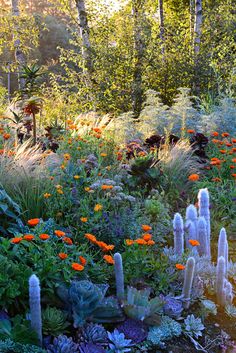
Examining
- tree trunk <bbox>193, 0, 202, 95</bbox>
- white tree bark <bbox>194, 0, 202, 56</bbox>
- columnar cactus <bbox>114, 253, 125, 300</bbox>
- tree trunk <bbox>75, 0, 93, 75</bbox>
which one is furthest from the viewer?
white tree bark <bbox>194, 0, 202, 56</bbox>

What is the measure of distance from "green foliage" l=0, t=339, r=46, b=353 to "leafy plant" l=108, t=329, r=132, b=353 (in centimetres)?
48

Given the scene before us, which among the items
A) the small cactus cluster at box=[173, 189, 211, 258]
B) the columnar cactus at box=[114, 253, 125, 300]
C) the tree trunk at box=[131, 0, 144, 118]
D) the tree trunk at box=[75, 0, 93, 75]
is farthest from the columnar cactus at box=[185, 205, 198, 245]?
the tree trunk at box=[75, 0, 93, 75]

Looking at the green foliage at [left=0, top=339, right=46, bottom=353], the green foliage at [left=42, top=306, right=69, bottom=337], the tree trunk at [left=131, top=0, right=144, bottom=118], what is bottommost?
the green foliage at [left=42, top=306, right=69, bottom=337]

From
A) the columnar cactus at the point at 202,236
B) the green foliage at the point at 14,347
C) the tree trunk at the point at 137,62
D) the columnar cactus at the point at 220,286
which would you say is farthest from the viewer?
the tree trunk at the point at 137,62

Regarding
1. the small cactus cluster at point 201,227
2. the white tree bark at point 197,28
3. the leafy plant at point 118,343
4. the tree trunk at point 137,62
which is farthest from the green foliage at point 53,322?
the white tree bark at point 197,28

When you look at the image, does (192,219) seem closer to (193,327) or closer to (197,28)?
(193,327)

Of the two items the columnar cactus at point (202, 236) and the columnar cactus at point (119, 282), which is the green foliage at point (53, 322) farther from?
the columnar cactus at point (202, 236)

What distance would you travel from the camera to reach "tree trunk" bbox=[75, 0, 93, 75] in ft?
32.6

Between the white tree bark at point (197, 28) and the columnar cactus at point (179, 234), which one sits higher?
the white tree bark at point (197, 28)

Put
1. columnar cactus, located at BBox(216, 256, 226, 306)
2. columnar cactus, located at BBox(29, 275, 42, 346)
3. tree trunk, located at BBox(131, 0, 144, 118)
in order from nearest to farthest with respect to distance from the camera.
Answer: columnar cactus, located at BBox(29, 275, 42, 346), columnar cactus, located at BBox(216, 256, 226, 306), tree trunk, located at BBox(131, 0, 144, 118)

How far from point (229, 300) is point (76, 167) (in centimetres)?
184

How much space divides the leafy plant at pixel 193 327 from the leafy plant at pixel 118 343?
459 mm

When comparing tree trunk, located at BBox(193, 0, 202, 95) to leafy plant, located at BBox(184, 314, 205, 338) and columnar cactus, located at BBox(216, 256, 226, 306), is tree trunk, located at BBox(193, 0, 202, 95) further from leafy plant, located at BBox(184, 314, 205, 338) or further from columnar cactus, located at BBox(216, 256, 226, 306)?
leafy plant, located at BBox(184, 314, 205, 338)

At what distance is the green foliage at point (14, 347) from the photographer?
6.50 feet
